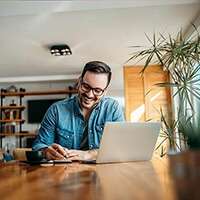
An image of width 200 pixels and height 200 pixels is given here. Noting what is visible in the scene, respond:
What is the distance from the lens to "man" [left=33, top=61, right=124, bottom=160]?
1774mm

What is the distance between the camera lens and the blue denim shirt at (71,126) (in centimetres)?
177

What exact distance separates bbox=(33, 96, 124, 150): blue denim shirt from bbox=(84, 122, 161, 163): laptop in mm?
351

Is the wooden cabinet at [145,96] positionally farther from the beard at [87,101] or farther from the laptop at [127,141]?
the laptop at [127,141]

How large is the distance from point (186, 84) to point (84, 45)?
9.12 ft

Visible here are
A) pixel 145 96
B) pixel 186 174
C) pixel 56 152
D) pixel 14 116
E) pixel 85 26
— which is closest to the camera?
pixel 186 174

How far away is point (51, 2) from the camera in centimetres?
300

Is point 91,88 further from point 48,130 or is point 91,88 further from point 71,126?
point 48,130

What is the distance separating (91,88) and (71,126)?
27 cm

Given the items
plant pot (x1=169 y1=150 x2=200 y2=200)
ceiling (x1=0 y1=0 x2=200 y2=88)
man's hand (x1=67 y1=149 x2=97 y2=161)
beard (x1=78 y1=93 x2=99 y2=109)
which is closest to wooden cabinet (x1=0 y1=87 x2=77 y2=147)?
ceiling (x1=0 y1=0 x2=200 y2=88)

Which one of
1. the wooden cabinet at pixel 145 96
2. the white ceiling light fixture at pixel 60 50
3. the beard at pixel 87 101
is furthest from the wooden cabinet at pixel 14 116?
the beard at pixel 87 101

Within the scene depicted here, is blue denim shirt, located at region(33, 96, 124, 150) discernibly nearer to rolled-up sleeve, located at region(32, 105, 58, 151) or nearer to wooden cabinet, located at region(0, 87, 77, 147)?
rolled-up sleeve, located at region(32, 105, 58, 151)

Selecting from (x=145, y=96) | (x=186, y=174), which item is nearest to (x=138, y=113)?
(x=145, y=96)

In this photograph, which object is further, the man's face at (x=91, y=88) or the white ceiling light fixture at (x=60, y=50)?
the white ceiling light fixture at (x=60, y=50)

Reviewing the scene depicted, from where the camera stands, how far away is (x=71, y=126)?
1.79m
